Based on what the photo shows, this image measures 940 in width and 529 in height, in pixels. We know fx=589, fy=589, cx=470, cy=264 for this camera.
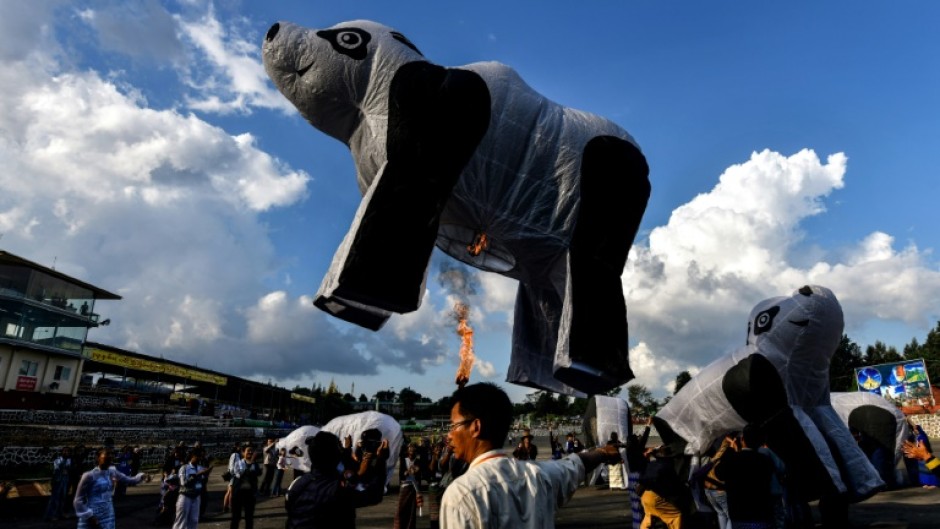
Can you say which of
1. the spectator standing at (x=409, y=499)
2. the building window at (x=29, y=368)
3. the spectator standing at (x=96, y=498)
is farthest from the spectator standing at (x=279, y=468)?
the building window at (x=29, y=368)

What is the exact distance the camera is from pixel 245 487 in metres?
9.30

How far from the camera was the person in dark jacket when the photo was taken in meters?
3.40

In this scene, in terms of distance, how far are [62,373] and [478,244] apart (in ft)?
103

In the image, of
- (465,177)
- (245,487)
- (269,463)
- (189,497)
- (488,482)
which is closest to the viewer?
(488,482)

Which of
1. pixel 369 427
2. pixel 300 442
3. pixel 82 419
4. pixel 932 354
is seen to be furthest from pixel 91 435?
pixel 932 354

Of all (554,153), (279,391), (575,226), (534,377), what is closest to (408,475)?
(534,377)

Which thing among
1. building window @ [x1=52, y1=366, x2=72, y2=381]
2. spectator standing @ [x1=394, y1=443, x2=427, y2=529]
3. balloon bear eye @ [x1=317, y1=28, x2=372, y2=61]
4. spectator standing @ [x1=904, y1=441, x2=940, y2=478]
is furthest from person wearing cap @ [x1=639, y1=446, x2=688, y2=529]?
building window @ [x1=52, y1=366, x2=72, y2=381]

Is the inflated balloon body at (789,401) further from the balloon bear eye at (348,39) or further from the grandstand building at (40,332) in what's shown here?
the grandstand building at (40,332)

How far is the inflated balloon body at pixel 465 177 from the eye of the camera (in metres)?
6.67

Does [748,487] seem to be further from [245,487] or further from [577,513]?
[245,487]

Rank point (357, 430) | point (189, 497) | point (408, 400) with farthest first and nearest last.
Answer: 1. point (408, 400)
2. point (357, 430)
3. point (189, 497)

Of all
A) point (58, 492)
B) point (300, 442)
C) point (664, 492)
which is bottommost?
point (58, 492)

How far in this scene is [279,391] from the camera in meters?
57.8

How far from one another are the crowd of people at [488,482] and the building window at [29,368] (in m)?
20.1
